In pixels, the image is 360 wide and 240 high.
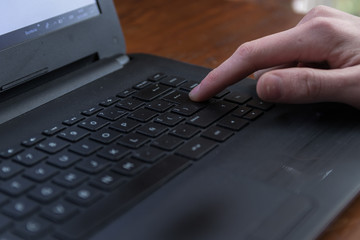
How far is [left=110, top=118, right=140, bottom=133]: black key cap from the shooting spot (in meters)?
0.51

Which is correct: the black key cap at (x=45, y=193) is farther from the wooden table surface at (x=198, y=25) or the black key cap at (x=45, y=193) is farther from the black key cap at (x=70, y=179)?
the wooden table surface at (x=198, y=25)

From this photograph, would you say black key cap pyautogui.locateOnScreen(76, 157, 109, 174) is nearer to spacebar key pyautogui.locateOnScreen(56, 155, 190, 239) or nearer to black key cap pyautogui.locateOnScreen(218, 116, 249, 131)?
spacebar key pyautogui.locateOnScreen(56, 155, 190, 239)

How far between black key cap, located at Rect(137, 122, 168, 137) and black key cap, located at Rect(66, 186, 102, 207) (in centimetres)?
11

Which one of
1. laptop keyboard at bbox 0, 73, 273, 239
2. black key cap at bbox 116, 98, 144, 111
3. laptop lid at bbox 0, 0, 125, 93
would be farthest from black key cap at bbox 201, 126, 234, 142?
laptop lid at bbox 0, 0, 125, 93

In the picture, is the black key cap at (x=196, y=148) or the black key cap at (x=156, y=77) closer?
the black key cap at (x=196, y=148)

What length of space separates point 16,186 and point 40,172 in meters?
0.03

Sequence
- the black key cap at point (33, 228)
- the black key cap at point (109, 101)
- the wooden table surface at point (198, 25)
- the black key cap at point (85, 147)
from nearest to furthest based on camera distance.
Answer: the black key cap at point (33, 228), the black key cap at point (85, 147), the black key cap at point (109, 101), the wooden table surface at point (198, 25)

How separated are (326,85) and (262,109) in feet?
0.25

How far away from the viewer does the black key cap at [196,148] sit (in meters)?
0.46

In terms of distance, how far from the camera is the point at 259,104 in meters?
0.56

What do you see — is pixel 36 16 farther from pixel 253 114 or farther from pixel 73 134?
pixel 253 114

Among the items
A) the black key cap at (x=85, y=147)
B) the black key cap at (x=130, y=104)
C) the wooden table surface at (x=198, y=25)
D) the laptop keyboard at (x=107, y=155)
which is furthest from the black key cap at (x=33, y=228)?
the wooden table surface at (x=198, y=25)

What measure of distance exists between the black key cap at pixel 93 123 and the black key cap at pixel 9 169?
92 millimetres

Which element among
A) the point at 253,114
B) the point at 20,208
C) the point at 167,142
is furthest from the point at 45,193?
the point at 253,114
